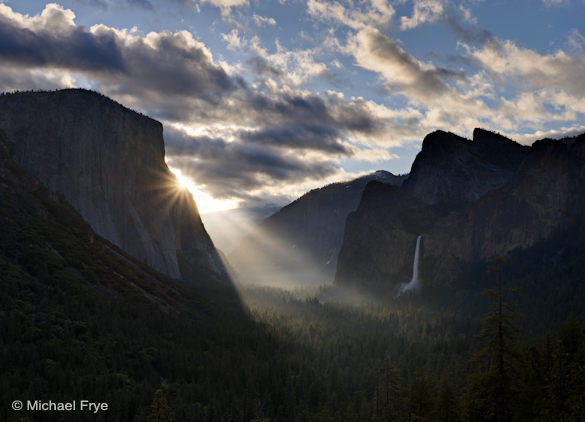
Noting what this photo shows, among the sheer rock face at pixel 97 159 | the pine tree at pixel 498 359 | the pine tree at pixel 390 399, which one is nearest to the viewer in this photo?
the pine tree at pixel 498 359

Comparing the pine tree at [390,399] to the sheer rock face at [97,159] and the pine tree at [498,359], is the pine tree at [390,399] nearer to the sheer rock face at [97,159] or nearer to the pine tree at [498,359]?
the pine tree at [498,359]

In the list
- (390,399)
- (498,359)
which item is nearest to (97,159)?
(390,399)

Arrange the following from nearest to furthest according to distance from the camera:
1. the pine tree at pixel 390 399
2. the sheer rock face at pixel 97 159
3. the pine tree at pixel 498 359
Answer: the pine tree at pixel 498 359 → the pine tree at pixel 390 399 → the sheer rock face at pixel 97 159

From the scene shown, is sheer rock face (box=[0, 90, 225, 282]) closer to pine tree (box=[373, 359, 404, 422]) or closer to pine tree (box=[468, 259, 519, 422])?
pine tree (box=[373, 359, 404, 422])

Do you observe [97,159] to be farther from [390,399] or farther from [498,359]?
[498,359]

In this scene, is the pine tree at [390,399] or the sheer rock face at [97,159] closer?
the pine tree at [390,399]

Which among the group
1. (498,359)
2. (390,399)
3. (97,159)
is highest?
(97,159)

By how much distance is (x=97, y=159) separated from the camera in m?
167

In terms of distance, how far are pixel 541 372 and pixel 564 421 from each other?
15576 millimetres

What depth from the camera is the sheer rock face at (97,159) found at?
155 m

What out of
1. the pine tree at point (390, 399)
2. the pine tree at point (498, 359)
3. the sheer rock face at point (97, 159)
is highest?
the sheer rock face at point (97, 159)

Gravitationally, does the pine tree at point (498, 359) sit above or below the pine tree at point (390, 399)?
above

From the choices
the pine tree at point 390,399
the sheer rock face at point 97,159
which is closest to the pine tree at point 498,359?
the pine tree at point 390,399

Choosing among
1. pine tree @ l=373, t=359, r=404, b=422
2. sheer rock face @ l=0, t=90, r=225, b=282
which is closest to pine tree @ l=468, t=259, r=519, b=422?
pine tree @ l=373, t=359, r=404, b=422
